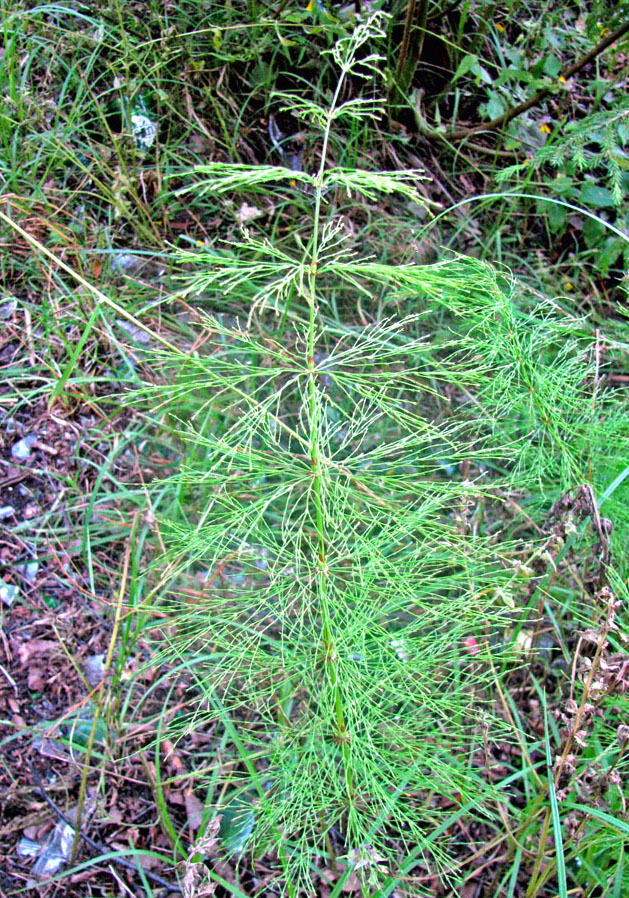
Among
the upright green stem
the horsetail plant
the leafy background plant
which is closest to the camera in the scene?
the upright green stem

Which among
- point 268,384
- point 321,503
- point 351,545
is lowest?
point 268,384

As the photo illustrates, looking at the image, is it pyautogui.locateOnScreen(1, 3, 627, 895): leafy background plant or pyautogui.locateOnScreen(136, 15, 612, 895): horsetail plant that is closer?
pyautogui.locateOnScreen(136, 15, 612, 895): horsetail plant

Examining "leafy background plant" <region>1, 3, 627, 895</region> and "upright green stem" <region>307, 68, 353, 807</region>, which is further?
"leafy background plant" <region>1, 3, 627, 895</region>

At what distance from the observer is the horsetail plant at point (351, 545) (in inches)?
56.9

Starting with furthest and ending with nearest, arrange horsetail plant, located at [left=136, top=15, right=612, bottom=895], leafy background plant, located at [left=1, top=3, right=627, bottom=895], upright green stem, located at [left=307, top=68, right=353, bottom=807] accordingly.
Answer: leafy background plant, located at [left=1, top=3, right=627, bottom=895] < horsetail plant, located at [left=136, top=15, right=612, bottom=895] < upright green stem, located at [left=307, top=68, right=353, bottom=807]

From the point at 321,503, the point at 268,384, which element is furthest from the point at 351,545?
the point at 268,384

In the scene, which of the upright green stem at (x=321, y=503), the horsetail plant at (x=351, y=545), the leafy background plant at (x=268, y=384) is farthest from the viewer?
the leafy background plant at (x=268, y=384)

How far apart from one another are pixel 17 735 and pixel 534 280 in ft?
8.25

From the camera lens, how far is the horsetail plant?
4.75 feet

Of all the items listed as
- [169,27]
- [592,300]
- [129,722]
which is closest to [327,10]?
[169,27]

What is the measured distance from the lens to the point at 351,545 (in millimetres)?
1679

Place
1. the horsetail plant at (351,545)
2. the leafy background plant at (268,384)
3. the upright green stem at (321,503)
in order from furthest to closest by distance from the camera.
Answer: the leafy background plant at (268,384) < the horsetail plant at (351,545) < the upright green stem at (321,503)

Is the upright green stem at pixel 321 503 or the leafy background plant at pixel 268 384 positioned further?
the leafy background plant at pixel 268 384

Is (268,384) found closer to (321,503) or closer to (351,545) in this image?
(351,545)
